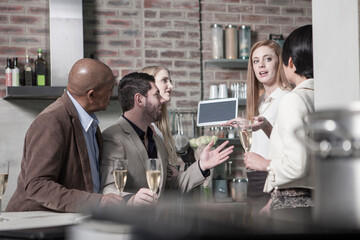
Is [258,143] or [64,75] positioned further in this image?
[64,75]

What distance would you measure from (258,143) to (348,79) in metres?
1.53

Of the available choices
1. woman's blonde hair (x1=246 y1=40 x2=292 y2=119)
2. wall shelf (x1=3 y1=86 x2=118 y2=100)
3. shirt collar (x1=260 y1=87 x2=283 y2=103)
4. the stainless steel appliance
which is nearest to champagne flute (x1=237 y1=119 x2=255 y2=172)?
shirt collar (x1=260 y1=87 x2=283 y2=103)

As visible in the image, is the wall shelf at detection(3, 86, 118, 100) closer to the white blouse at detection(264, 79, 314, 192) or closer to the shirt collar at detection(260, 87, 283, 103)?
the shirt collar at detection(260, 87, 283, 103)

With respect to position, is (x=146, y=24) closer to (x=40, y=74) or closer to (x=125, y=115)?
(x=40, y=74)

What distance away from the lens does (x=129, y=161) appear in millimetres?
2211

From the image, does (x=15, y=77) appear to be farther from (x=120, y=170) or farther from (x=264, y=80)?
(x=120, y=170)

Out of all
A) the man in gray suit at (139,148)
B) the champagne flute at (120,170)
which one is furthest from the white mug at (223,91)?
the champagne flute at (120,170)

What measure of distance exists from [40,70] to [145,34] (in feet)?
3.16

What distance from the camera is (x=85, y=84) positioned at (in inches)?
85.4

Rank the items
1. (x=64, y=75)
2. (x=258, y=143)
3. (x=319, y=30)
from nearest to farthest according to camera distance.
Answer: (x=319, y=30)
(x=258, y=143)
(x=64, y=75)

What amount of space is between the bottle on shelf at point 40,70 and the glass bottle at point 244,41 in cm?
171

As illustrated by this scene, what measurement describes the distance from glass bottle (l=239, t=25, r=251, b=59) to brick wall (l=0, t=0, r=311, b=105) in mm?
172

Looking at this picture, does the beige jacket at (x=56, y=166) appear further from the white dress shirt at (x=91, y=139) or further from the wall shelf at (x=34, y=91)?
the wall shelf at (x=34, y=91)

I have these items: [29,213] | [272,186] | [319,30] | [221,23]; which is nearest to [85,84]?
[29,213]
